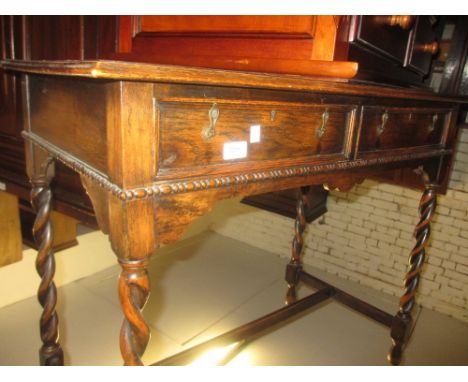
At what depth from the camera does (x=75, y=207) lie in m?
1.46

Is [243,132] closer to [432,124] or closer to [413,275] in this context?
[432,124]

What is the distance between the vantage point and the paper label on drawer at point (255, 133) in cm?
81

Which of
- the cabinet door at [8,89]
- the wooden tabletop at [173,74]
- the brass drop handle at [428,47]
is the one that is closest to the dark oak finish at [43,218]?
the wooden tabletop at [173,74]

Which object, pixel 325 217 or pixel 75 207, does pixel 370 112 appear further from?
pixel 325 217

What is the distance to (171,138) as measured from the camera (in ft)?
2.25

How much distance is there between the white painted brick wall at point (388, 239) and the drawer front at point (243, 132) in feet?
5.29

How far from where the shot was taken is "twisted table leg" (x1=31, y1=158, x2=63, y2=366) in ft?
4.00

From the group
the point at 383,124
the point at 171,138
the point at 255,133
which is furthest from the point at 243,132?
the point at 383,124

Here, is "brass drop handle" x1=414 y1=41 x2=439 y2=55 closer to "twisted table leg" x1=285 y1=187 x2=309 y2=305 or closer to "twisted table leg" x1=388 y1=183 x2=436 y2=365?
"twisted table leg" x1=388 y1=183 x2=436 y2=365

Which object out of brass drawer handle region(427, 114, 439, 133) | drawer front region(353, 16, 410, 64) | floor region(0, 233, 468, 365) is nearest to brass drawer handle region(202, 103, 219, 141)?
drawer front region(353, 16, 410, 64)

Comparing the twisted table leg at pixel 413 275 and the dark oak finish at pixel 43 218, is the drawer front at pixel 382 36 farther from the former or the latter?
the dark oak finish at pixel 43 218

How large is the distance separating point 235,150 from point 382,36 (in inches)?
33.1

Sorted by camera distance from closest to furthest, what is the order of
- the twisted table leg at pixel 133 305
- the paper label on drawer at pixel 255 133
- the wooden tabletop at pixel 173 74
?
the wooden tabletop at pixel 173 74 < the twisted table leg at pixel 133 305 < the paper label on drawer at pixel 255 133

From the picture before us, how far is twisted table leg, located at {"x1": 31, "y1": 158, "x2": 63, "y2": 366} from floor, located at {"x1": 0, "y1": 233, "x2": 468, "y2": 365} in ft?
1.46
